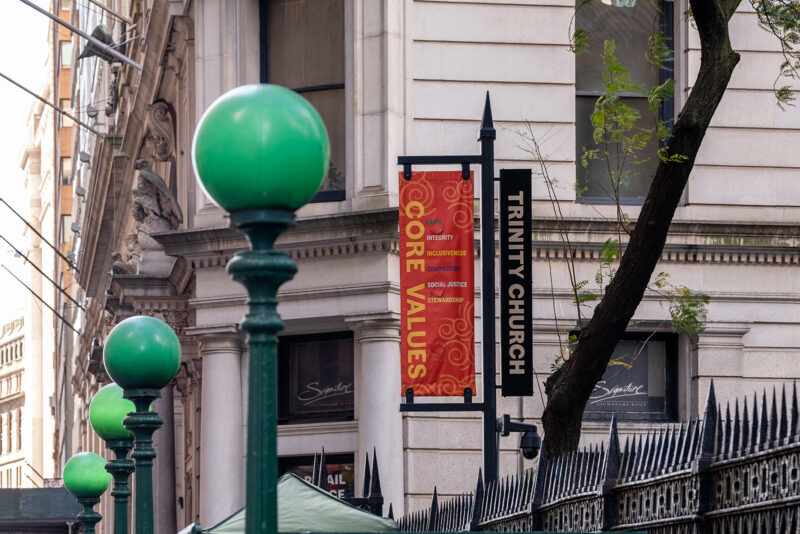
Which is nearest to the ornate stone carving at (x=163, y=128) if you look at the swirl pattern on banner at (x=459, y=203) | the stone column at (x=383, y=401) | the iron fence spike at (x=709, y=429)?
the stone column at (x=383, y=401)

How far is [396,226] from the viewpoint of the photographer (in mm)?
22250

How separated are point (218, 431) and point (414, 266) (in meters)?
6.30

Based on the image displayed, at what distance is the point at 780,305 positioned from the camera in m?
23.4

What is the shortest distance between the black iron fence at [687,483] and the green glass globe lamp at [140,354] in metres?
2.48

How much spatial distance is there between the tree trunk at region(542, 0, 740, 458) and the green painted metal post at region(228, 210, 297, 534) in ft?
22.0

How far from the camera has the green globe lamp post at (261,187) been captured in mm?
6219

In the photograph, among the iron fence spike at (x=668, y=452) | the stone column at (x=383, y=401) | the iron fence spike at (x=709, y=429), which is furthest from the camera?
the stone column at (x=383, y=401)

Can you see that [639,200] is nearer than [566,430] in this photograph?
No

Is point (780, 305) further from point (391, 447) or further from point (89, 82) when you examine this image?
point (89, 82)

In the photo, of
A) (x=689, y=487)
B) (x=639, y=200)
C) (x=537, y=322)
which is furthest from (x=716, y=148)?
(x=689, y=487)

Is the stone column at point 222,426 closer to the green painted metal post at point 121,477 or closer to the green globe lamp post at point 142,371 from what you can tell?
the green painted metal post at point 121,477

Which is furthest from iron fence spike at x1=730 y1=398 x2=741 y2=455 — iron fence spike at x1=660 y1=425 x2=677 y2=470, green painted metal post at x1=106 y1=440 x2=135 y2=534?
green painted metal post at x1=106 y1=440 x2=135 y2=534

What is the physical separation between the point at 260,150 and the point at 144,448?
5088 mm

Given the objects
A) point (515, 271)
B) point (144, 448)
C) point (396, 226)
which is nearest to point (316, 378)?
point (396, 226)
